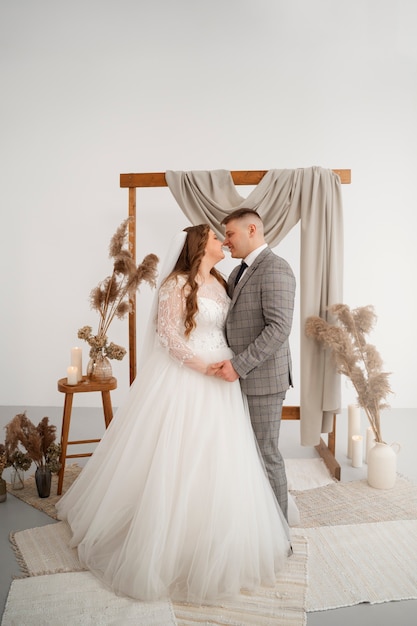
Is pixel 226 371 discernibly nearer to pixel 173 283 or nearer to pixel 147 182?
pixel 173 283

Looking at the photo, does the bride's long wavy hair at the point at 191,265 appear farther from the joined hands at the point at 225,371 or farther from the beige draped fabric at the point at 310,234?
the beige draped fabric at the point at 310,234

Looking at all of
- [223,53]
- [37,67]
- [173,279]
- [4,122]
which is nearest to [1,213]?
[4,122]

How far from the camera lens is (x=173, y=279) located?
2625mm

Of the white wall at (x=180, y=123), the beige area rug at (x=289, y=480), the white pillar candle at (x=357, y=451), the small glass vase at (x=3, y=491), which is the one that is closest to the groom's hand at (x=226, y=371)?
the beige area rug at (x=289, y=480)

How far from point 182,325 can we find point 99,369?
3.44 feet

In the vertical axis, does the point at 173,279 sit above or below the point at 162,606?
above

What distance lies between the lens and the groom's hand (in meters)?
2.42

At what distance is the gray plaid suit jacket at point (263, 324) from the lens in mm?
2447

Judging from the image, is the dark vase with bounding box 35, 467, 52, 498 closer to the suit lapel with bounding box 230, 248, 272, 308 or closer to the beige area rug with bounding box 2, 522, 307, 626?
the beige area rug with bounding box 2, 522, 307, 626

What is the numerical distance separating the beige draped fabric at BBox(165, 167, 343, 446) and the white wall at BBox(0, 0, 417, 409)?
1583 millimetres

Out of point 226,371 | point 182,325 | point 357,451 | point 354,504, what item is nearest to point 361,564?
point 354,504

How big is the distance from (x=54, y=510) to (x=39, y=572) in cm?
68

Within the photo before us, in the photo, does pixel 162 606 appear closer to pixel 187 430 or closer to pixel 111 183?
pixel 187 430

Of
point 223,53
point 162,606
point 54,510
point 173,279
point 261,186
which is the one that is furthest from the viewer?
point 223,53
